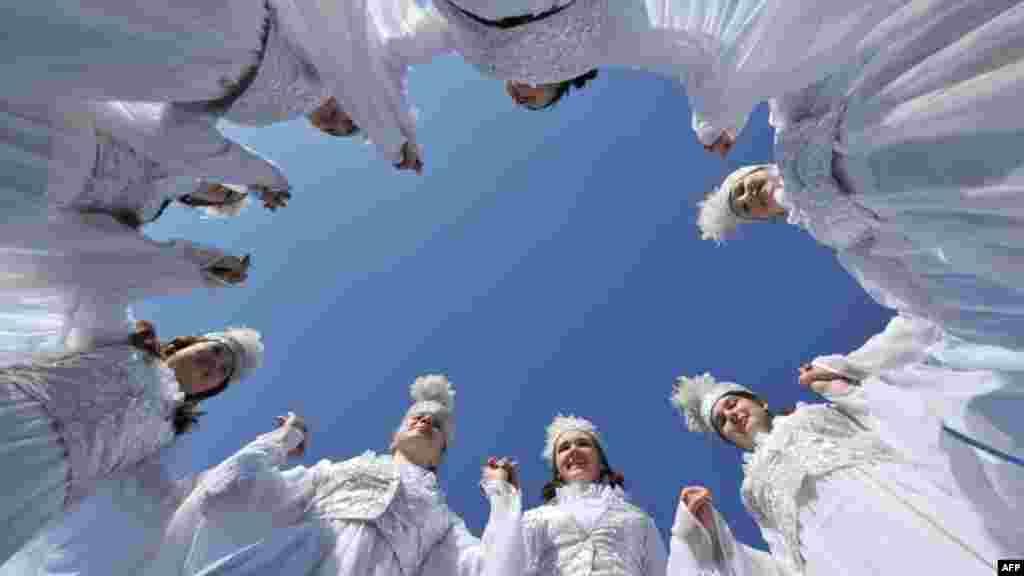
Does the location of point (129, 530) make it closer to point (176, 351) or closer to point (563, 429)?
point (176, 351)

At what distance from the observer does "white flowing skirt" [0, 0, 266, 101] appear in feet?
4.61

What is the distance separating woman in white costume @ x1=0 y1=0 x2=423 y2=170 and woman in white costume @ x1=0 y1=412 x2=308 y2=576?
198 cm

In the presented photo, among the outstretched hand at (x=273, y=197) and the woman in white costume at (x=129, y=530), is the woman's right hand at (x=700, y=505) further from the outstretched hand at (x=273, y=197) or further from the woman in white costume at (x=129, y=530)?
the outstretched hand at (x=273, y=197)

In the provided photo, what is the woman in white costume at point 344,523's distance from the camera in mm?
2461

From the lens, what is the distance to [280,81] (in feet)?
6.46

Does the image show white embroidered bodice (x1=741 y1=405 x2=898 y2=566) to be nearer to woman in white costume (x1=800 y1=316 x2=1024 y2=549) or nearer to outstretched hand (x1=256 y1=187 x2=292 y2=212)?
woman in white costume (x1=800 y1=316 x2=1024 y2=549)

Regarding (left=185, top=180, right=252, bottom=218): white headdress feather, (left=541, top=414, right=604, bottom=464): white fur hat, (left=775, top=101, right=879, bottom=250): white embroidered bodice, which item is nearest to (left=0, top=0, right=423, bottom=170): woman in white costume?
(left=185, top=180, right=252, bottom=218): white headdress feather

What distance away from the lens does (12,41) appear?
137cm

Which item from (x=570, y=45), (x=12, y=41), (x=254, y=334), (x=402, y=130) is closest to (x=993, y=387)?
(x=570, y=45)

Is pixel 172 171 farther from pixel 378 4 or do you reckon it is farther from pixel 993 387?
pixel 993 387

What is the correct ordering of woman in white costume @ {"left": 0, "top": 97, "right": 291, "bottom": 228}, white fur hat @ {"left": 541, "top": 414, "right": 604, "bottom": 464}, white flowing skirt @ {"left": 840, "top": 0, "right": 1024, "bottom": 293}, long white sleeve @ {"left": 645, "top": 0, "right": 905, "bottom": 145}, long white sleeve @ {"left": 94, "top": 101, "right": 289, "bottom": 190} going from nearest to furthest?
1. white flowing skirt @ {"left": 840, "top": 0, "right": 1024, "bottom": 293}
2. long white sleeve @ {"left": 645, "top": 0, "right": 905, "bottom": 145}
3. woman in white costume @ {"left": 0, "top": 97, "right": 291, "bottom": 228}
4. long white sleeve @ {"left": 94, "top": 101, "right": 289, "bottom": 190}
5. white fur hat @ {"left": 541, "top": 414, "right": 604, "bottom": 464}

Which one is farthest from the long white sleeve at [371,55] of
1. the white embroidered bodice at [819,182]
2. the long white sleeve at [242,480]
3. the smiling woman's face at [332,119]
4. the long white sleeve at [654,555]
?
the long white sleeve at [654,555]

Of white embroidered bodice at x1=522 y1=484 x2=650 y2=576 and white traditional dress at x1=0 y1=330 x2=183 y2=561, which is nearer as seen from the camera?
white traditional dress at x1=0 y1=330 x2=183 y2=561

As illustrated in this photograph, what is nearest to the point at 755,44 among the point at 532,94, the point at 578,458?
the point at 532,94
